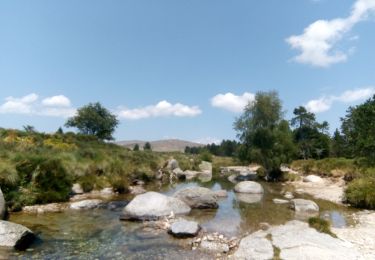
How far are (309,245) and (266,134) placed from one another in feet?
98.3

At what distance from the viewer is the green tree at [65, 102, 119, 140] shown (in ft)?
249

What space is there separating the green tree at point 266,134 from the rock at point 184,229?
2707cm

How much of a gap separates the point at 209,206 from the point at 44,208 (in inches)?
357

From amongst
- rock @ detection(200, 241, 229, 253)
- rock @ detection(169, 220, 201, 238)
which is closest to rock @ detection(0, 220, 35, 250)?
rock @ detection(169, 220, 201, 238)

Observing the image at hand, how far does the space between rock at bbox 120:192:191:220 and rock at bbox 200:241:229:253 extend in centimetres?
471

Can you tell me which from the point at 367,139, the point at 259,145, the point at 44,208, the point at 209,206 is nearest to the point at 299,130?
the point at 259,145

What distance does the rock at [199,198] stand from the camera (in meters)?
19.7

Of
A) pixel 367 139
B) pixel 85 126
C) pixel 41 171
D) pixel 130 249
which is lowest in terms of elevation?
pixel 130 249

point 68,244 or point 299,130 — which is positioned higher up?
point 299,130

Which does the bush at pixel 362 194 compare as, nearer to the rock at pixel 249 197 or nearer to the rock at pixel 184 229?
the rock at pixel 249 197

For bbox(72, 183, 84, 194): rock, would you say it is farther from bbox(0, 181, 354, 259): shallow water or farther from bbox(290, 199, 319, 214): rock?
bbox(290, 199, 319, 214): rock

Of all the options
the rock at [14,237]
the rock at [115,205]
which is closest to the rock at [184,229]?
the rock at [14,237]

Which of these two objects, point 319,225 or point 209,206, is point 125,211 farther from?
point 319,225

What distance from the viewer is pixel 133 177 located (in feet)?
101
